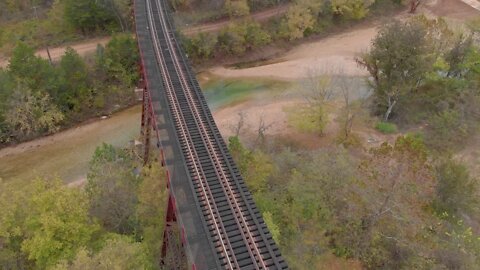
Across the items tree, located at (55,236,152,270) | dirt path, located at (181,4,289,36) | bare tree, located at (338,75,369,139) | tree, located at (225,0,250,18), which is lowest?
bare tree, located at (338,75,369,139)

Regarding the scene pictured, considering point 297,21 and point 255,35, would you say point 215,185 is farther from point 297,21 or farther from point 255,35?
point 297,21

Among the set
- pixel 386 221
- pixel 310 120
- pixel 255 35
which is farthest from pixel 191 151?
pixel 255 35

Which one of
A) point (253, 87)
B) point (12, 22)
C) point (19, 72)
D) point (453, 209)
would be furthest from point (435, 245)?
point (12, 22)

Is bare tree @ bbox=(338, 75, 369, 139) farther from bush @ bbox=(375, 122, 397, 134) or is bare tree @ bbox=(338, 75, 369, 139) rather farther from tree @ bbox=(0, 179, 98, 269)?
tree @ bbox=(0, 179, 98, 269)

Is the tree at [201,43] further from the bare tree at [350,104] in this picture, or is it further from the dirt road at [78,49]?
the bare tree at [350,104]

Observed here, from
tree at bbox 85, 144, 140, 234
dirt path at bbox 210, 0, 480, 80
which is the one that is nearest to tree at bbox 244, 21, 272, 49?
dirt path at bbox 210, 0, 480, 80

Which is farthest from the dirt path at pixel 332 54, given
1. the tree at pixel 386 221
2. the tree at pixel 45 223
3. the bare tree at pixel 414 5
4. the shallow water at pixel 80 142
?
the tree at pixel 45 223
